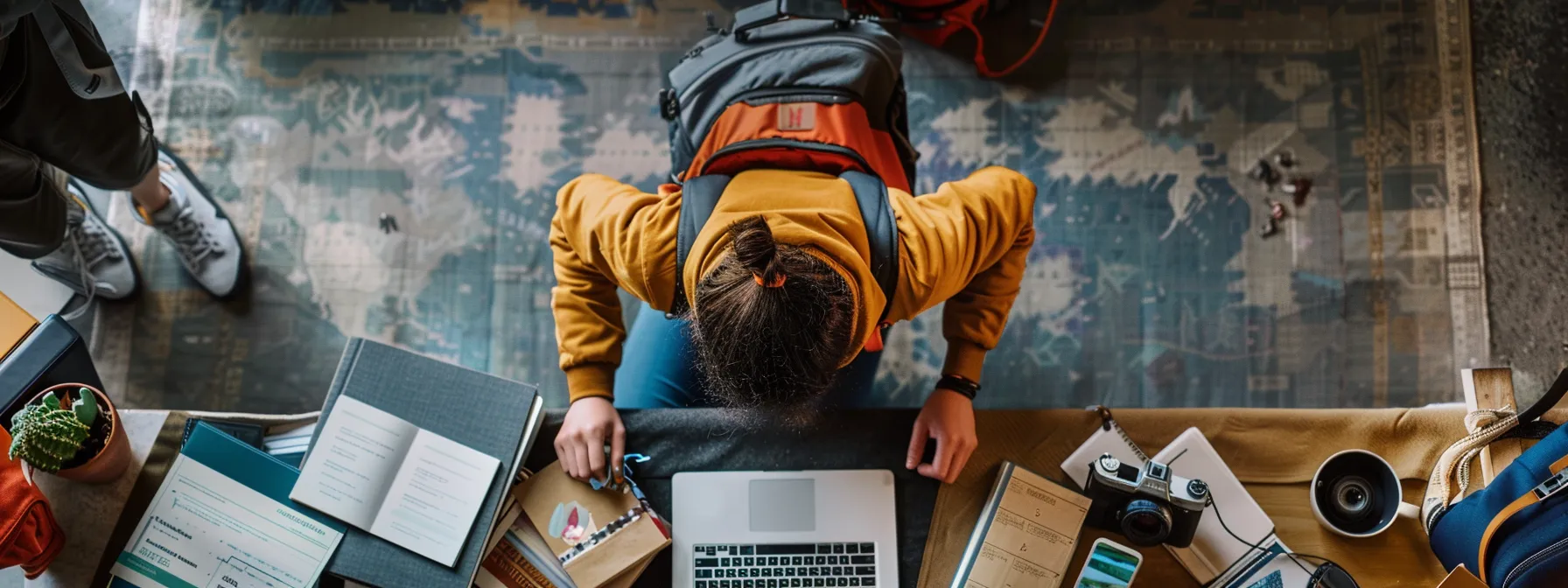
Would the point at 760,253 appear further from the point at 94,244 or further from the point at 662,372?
the point at 94,244

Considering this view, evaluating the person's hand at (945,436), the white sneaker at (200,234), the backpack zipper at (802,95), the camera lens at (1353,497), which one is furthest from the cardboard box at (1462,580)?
the white sneaker at (200,234)

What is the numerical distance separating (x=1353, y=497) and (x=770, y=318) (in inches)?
33.6

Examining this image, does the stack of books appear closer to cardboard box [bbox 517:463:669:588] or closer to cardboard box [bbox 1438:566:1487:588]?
cardboard box [bbox 517:463:669:588]

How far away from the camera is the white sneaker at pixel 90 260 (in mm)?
1616

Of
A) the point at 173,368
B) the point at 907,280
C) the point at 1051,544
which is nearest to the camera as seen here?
the point at 907,280

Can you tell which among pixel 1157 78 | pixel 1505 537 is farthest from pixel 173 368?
pixel 1505 537

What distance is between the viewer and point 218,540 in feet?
3.69

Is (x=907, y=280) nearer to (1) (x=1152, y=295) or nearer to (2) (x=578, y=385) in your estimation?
(2) (x=578, y=385)

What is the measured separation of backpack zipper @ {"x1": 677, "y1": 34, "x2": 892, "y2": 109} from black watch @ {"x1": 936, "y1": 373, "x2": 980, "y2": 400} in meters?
0.43

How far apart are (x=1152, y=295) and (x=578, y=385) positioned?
1084 mm

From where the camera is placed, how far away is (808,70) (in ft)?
3.97

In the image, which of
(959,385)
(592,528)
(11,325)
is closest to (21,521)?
(11,325)

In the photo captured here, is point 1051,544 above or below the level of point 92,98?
below

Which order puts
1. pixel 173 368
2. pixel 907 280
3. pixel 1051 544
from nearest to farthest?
pixel 907 280 < pixel 1051 544 < pixel 173 368
